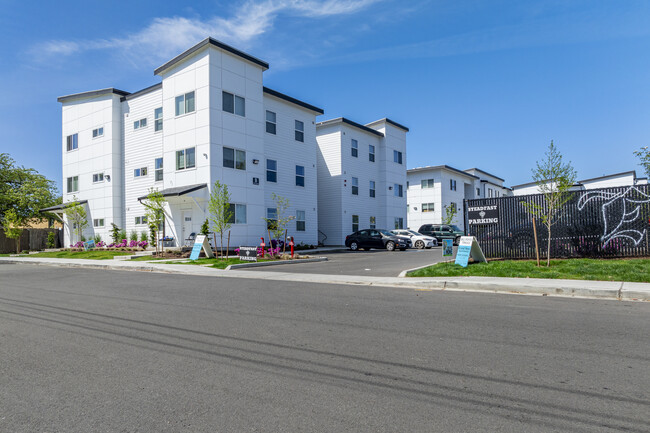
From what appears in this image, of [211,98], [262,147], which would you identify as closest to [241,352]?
[211,98]

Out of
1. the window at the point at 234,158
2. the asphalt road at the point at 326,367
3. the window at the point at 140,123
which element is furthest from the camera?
the window at the point at 140,123

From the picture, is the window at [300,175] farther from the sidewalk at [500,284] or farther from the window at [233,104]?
the sidewalk at [500,284]

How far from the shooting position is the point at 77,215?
31391mm

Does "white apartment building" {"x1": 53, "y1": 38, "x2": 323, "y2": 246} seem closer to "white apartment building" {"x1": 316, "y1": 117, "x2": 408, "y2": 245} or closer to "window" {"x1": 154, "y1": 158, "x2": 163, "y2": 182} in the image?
"window" {"x1": 154, "y1": 158, "x2": 163, "y2": 182}

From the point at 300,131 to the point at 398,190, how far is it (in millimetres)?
13108

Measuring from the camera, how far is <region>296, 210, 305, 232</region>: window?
3005 cm

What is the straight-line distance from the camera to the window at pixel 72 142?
33281mm

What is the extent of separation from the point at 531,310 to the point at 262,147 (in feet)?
69.8

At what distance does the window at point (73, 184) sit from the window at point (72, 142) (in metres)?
2.33

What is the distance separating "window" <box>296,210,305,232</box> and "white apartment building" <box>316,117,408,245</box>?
3920mm

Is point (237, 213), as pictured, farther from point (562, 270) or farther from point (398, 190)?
point (398, 190)

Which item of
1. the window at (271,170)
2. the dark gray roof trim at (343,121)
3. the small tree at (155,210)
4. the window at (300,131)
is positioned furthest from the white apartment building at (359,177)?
the small tree at (155,210)

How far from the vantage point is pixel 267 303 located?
9016 mm

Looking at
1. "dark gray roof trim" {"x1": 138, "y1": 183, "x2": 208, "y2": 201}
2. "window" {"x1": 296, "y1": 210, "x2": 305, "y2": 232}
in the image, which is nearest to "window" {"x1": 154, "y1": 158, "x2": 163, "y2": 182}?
"dark gray roof trim" {"x1": 138, "y1": 183, "x2": 208, "y2": 201}
